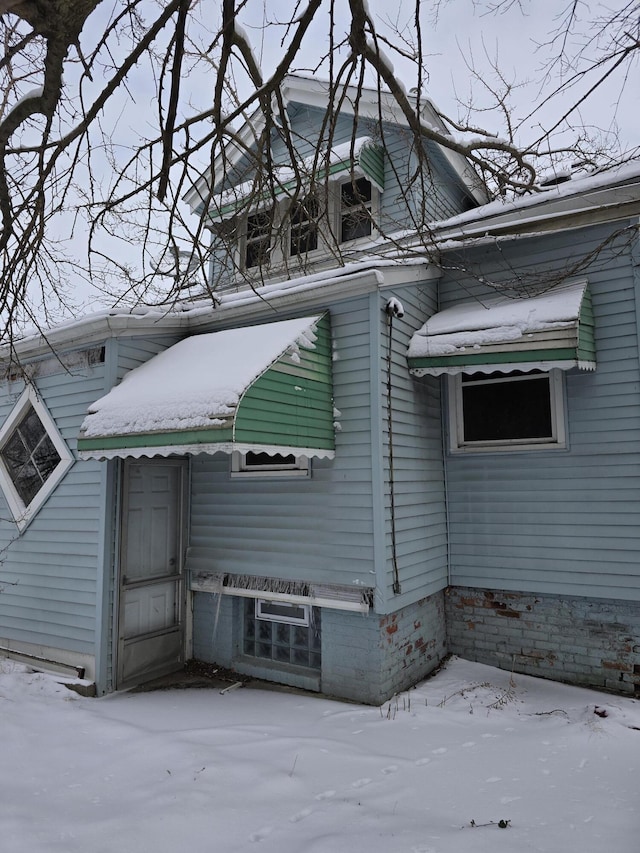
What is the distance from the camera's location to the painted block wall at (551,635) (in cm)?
621

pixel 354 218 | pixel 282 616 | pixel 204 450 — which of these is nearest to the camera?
pixel 204 450

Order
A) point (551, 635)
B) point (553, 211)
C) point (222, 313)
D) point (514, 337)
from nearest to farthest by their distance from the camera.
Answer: point (514, 337) < point (551, 635) < point (553, 211) < point (222, 313)

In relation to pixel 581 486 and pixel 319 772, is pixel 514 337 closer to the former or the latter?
pixel 581 486

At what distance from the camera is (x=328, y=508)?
6.25 meters

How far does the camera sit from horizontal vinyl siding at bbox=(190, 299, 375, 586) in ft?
19.9

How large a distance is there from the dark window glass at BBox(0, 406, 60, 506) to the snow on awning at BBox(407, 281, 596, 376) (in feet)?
16.3

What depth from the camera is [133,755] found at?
4.57 metres

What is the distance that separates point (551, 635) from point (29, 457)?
23.5 feet

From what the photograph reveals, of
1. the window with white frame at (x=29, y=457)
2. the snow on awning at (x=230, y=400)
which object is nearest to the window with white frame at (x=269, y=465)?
the snow on awning at (x=230, y=400)

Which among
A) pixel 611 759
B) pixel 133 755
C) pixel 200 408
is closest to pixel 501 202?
pixel 200 408

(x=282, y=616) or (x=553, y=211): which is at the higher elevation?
(x=553, y=211)

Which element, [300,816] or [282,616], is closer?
[300,816]

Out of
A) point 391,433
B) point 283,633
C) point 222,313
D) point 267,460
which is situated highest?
point 222,313

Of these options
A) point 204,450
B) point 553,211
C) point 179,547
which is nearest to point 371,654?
point 204,450
